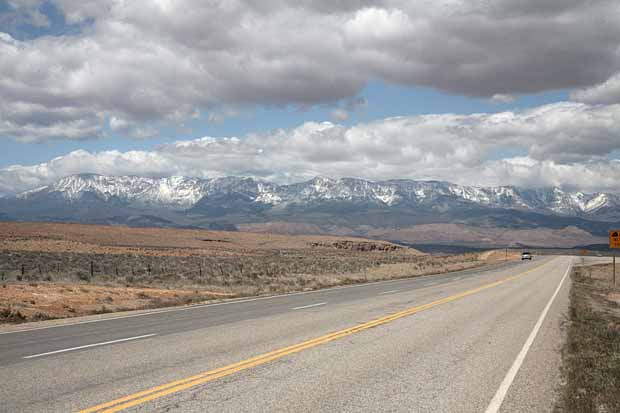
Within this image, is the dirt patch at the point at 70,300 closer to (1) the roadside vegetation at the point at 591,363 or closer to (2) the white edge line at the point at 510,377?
(2) the white edge line at the point at 510,377

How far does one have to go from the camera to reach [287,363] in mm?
9938

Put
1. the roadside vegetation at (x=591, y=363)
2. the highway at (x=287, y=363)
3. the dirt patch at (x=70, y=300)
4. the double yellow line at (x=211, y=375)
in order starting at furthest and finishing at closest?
the dirt patch at (x=70, y=300) < the roadside vegetation at (x=591, y=363) < the highway at (x=287, y=363) < the double yellow line at (x=211, y=375)

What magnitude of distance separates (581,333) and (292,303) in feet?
33.8

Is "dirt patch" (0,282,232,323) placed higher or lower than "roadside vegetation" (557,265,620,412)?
lower

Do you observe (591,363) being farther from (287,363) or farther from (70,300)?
(70,300)

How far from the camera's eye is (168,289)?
29344 millimetres

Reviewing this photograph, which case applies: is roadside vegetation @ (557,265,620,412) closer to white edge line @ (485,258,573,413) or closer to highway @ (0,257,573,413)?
highway @ (0,257,573,413)

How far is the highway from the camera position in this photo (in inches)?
302

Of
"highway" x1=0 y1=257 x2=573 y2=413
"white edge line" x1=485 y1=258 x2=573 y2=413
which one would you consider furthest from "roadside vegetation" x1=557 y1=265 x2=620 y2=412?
"white edge line" x1=485 y1=258 x2=573 y2=413

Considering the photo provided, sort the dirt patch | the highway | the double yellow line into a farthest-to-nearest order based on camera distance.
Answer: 1. the dirt patch
2. the highway
3. the double yellow line

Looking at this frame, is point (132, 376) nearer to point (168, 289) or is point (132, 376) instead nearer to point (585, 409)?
point (585, 409)

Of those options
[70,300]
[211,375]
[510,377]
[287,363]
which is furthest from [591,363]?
[70,300]

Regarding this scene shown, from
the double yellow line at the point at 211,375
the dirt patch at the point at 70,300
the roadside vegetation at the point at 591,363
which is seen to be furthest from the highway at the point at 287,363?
the dirt patch at the point at 70,300

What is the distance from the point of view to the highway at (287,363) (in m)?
7.67
